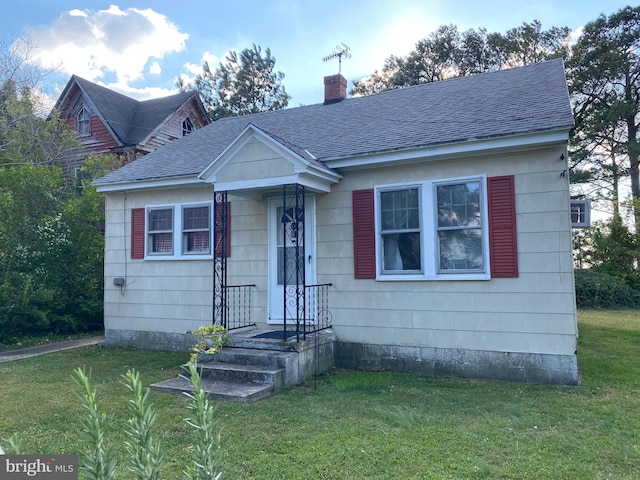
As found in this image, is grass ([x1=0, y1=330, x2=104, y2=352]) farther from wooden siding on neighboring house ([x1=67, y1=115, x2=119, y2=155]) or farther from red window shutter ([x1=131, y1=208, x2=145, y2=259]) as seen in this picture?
wooden siding on neighboring house ([x1=67, y1=115, x2=119, y2=155])

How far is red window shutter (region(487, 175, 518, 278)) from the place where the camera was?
588 centimetres

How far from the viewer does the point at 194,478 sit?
1382 millimetres

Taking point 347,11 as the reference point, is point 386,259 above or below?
below

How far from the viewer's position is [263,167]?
647cm

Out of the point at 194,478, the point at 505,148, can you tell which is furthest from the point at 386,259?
the point at 194,478

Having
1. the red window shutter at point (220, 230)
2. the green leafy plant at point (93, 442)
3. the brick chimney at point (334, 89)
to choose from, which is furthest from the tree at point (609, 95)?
the green leafy plant at point (93, 442)

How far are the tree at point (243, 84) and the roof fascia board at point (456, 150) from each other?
22.5 meters

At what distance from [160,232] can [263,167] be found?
10.3ft

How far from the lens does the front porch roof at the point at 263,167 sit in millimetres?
6262

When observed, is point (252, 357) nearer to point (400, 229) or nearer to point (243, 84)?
point (400, 229)

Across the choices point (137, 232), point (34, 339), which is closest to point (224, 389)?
point (137, 232)

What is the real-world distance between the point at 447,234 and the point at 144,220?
5.73 metres

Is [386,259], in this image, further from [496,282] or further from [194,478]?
[194,478]

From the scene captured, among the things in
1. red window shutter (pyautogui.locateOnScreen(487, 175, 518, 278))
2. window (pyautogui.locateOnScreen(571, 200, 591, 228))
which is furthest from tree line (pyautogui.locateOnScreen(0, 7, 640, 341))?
window (pyautogui.locateOnScreen(571, 200, 591, 228))
